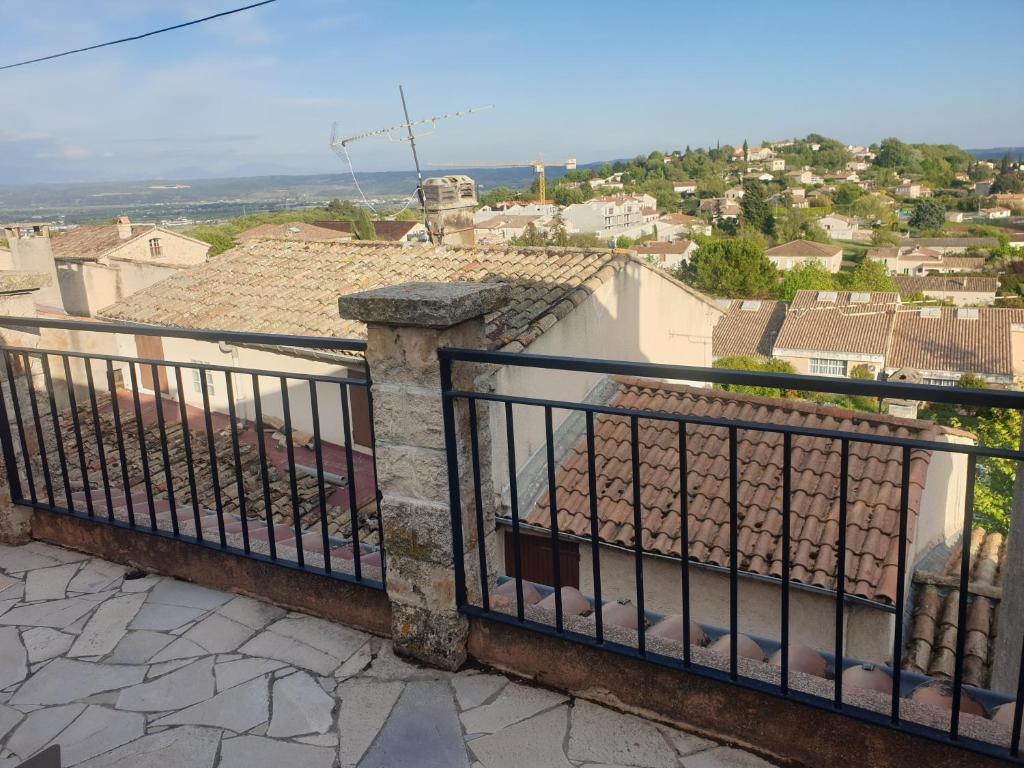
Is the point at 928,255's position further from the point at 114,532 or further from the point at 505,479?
the point at 114,532

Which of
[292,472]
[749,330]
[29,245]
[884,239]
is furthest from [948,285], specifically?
[292,472]

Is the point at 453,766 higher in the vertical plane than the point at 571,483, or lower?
higher

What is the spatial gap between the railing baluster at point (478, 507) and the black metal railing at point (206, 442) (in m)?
0.37

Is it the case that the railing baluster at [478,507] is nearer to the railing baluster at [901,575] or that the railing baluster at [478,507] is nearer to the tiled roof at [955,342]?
the railing baluster at [901,575]

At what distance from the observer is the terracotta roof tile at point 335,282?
34.3 ft

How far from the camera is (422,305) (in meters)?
2.30

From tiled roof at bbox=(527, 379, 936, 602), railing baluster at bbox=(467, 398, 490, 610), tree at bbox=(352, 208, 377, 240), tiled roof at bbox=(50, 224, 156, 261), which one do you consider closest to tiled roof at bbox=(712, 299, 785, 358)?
Answer: tree at bbox=(352, 208, 377, 240)

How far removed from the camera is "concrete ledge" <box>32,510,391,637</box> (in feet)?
9.34

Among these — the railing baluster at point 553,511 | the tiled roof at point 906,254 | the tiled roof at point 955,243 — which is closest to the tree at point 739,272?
the tiled roof at point 906,254

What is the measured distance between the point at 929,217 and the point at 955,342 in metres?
74.1

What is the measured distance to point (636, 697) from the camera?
2.33 metres

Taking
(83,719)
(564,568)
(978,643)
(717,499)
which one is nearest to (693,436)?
(717,499)

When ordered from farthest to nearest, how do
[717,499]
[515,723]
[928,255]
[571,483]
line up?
[928,255]
[571,483]
[717,499]
[515,723]

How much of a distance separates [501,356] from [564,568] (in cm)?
697
